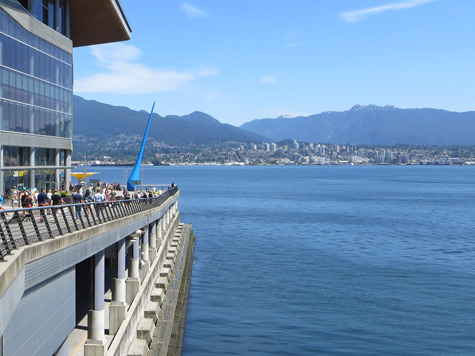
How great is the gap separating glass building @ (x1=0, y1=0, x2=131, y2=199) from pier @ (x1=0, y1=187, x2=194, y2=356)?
24.1ft

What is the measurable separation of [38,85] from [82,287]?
12.8m

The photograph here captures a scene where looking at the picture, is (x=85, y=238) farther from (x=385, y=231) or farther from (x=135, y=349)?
(x=385, y=231)

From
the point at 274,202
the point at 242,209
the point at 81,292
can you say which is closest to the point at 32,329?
the point at 81,292

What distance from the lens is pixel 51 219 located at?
18500 mm

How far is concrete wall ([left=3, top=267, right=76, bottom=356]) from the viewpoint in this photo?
12.2 meters

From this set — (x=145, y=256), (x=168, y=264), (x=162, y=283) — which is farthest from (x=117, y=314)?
(x=168, y=264)

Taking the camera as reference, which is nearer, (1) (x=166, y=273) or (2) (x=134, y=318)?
(2) (x=134, y=318)

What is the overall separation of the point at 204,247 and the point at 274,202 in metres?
58.9

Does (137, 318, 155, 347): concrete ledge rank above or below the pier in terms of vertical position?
below

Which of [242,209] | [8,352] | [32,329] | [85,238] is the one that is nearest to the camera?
[8,352]

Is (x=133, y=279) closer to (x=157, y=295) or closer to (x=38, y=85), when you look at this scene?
(x=157, y=295)

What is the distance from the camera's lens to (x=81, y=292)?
28.2 m

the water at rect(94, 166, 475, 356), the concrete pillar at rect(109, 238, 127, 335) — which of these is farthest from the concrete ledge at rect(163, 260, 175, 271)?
the concrete pillar at rect(109, 238, 127, 335)

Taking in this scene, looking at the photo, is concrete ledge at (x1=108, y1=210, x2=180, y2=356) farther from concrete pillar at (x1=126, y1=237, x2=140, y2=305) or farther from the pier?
→ concrete pillar at (x1=126, y1=237, x2=140, y2=305)
